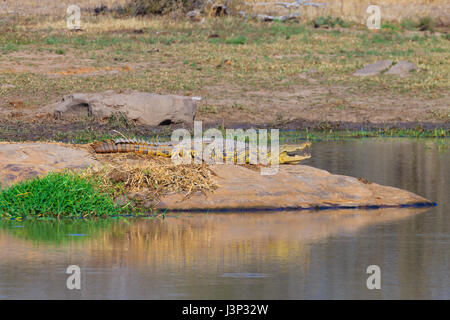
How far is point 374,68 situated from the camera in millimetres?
21781

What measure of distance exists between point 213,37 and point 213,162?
16.3m

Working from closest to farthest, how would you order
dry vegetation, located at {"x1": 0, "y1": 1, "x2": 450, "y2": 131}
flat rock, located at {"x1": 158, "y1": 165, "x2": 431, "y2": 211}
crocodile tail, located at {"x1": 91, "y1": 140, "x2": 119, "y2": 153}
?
flat rock, located at {"x1": 158, "y1": 165, "x2": 431, "y2": 211}
crocodile tail, located at {"x1": 91, "y1": 140, "x2": 119, "y2": 153}
dry vegetation, located at {"x1": 0, "y1": 1, "x2": 450, "y2": 131}

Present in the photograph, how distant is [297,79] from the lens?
2103 cm

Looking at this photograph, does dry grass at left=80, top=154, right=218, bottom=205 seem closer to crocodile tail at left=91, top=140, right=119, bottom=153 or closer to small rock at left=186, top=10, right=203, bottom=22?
crocodile tail at left=91, top=140, right=119, bottom=153

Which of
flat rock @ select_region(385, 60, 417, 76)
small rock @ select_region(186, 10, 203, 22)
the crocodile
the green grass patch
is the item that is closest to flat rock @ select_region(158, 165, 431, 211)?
the crocodile

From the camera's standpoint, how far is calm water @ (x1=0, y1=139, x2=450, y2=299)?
6316mm

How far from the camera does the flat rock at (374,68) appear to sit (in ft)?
70.3

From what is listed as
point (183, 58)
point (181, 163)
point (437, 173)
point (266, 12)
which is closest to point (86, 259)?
point (181, 163)

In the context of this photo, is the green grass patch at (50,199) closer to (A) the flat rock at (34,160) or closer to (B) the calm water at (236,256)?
(B) the calm water at (236,256)

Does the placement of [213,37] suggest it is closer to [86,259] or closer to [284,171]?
[284,171]

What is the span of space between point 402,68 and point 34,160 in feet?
44.5

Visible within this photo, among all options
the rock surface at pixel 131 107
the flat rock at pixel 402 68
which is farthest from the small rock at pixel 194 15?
the rock surface at pixel 131 107

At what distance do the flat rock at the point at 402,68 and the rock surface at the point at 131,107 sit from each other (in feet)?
19.3

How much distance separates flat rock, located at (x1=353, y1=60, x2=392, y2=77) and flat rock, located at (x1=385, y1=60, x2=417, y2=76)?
167mm
